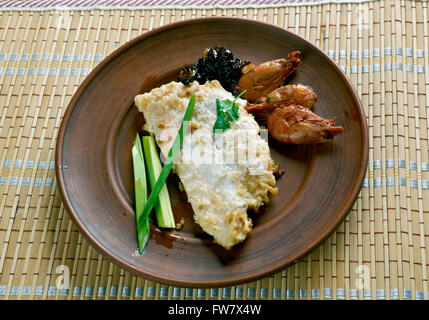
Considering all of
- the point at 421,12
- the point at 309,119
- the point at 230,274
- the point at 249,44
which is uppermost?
the point at 421,12

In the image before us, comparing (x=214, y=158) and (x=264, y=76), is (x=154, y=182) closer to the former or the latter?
(x=214, y=158)

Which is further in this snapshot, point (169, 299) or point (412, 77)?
point (412, 77)

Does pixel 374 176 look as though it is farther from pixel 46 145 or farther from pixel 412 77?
pixel 46 145

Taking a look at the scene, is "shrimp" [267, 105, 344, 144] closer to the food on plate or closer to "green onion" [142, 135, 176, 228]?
the food on plate

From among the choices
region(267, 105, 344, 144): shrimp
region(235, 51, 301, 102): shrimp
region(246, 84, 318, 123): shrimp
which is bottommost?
region(267, 105, 344, 144): shrimp

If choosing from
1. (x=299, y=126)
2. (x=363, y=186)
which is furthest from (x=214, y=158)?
(x=363, y=186)

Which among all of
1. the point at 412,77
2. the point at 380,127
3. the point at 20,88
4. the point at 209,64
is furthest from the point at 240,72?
the point at 20,88

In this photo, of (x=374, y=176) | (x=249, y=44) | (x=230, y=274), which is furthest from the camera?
(x=249, y=44)

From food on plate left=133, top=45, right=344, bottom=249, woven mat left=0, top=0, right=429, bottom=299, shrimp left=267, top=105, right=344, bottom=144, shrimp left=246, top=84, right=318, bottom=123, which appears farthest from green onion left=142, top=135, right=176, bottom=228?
shrimp left=267, top=105, right=344, bottom=144
